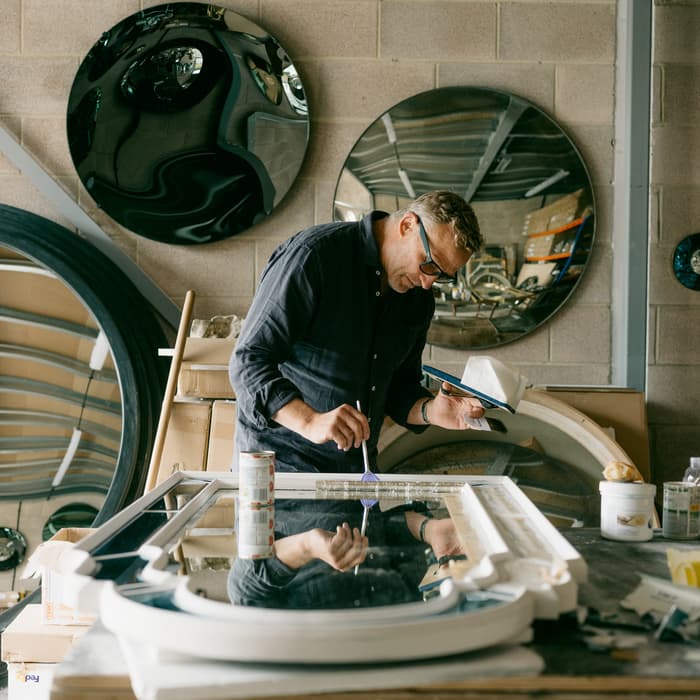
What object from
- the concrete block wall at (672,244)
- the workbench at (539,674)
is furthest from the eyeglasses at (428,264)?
the concrete block wall at (672,244)

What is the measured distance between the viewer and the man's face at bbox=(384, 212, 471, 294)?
2.04m

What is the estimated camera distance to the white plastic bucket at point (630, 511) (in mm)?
1530

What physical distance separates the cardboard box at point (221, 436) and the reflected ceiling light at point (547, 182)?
140cm

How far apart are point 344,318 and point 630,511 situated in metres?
0.87

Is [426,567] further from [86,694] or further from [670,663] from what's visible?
[86,694]

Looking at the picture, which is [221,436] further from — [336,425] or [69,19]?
[69,19]

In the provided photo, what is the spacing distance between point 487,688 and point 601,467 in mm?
2144

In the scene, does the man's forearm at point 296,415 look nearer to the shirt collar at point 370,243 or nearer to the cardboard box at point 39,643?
the shirt collar at point 370,243

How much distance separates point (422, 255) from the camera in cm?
208

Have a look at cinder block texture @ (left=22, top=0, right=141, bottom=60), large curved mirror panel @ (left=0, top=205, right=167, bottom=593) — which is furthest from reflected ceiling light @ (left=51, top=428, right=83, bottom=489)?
cinder block texture @ (left=22, top=0, right=141, bottom=60)

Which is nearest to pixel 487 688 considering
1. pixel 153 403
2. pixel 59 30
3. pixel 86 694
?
pixel 86 694

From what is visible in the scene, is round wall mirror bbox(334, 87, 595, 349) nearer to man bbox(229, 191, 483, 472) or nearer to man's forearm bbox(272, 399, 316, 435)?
man bbox(229, 191, 483, 472)

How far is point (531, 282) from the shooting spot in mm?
3221

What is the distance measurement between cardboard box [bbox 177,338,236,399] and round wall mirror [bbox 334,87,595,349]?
73cm
